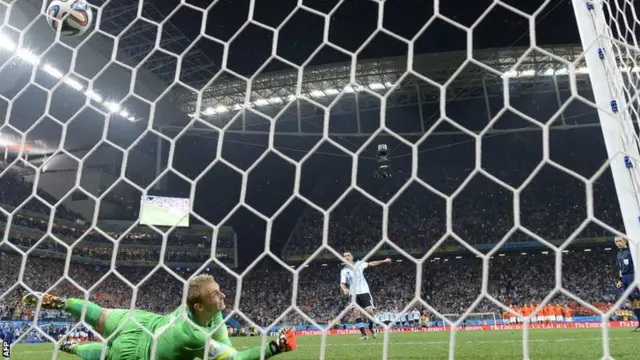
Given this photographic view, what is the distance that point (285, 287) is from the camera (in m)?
23.3

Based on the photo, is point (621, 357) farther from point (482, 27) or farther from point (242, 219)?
point (242, 219)

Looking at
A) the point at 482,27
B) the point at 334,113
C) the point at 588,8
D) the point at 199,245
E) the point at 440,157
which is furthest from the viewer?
the point at 199,245

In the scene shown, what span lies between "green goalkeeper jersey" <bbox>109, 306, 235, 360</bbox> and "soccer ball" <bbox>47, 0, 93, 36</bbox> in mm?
1840

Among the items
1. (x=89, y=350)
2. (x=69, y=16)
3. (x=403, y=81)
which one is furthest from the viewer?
(x=403, y=81)

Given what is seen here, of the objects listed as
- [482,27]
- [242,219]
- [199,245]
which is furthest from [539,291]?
[199,245]

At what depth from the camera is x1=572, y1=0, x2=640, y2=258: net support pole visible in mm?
1656

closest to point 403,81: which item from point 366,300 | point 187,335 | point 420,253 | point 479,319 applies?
point 479,319

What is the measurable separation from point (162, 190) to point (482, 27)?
13.7 meters

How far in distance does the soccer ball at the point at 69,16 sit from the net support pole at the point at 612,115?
2738 millimetres

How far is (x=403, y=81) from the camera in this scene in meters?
16.0

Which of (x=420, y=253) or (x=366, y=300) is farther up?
(x=366, y=300)

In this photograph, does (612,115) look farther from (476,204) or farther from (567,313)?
(476,204)

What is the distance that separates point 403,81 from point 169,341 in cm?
1461

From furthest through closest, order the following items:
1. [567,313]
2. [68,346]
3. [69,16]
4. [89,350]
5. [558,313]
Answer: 1. [567,313]
2. [558,313]
3. [69,16]
4. [68,346]
5. [89,350]
